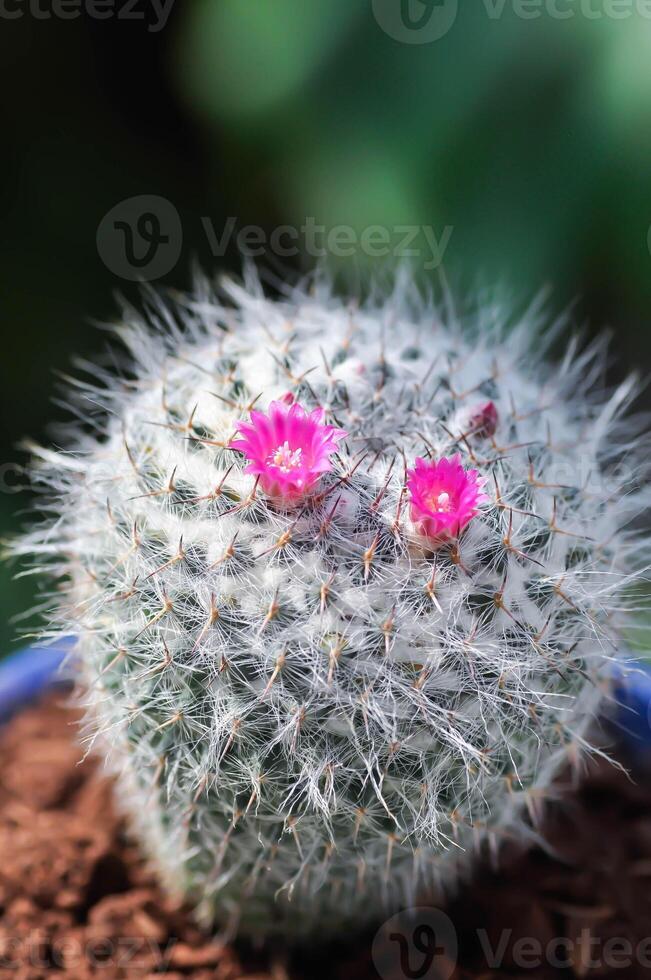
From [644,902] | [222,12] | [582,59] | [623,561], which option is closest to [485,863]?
[644,902]

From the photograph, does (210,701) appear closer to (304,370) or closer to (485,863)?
(304,370)

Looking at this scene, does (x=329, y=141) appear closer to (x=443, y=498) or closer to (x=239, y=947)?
(x=443, y=498)

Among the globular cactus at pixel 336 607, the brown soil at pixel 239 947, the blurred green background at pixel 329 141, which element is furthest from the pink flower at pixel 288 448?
the blurred green background at pixel 329 141

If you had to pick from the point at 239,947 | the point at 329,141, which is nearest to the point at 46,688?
the point at 239,947

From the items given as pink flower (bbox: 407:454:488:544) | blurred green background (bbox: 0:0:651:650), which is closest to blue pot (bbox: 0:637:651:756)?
blurred green background (bbox: 0:0:651:650)

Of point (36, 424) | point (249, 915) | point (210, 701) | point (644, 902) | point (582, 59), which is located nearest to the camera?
point (210, 701)

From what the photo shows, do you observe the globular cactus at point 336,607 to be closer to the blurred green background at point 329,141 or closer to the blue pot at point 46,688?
the blue pot at point 46,688
